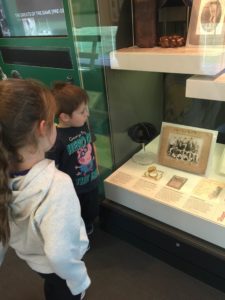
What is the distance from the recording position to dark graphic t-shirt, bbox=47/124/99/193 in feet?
4.38

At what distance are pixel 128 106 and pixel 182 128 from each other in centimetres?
37

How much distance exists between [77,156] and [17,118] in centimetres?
63

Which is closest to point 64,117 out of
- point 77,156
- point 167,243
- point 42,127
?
point 77,156

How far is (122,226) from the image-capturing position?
1632mm

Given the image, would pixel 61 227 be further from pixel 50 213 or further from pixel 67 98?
pixel 67 98

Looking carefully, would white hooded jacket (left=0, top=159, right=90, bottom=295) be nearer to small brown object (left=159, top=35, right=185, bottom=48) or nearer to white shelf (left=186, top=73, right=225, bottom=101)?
white shelf (left=186, top=73, right=225, bottom=101)

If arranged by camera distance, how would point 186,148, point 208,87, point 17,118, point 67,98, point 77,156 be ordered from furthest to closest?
point 186,148 → point 77,156 → point 67,98 → point 208,87 → point 17,118

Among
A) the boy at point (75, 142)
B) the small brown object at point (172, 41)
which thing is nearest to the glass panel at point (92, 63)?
the boy at point (75, 142)

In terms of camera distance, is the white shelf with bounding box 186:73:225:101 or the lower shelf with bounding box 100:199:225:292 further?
the lower shelf with bounding box 100:199:225:292

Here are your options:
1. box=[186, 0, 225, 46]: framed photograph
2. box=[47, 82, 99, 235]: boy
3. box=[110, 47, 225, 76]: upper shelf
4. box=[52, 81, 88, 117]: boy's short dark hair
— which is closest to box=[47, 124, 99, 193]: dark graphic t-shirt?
box=[47, 82, 99, 235]: boy

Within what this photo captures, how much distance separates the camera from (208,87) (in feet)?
3.78

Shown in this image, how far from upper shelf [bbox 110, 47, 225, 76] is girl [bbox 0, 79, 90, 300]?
0.59 meters

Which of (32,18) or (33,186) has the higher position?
(32,18)

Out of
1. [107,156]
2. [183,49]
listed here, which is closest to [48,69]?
[107,156]
